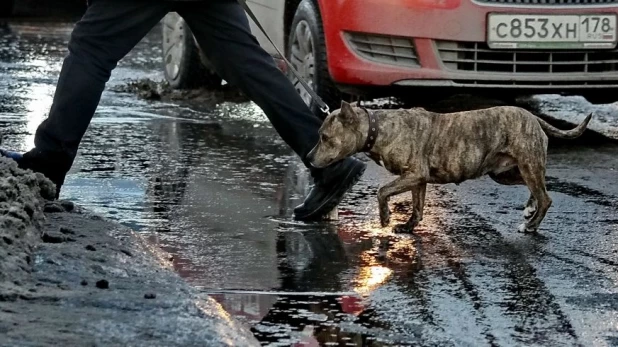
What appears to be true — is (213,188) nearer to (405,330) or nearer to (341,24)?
(341,24)

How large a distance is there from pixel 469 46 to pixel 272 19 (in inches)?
72.4

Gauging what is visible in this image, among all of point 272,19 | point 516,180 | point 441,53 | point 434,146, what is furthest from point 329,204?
point 272,19

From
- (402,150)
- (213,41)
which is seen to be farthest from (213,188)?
(402,150)

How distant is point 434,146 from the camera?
19.3 ft

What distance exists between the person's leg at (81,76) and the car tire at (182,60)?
15.2ft

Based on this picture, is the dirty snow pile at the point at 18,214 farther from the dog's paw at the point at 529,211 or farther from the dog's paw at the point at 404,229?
the dog's paw at the point at 529,211

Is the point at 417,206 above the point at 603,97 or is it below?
above

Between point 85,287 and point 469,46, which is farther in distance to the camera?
point 469,46

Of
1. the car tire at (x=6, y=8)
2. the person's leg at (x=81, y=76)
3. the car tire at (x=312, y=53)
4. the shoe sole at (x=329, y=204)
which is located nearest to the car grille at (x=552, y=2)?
the car tire at (x=312, y=53)

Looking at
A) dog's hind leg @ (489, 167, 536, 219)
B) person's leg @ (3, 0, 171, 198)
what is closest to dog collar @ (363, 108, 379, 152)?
dog's hind leg @ (489, 167, 536, 219)

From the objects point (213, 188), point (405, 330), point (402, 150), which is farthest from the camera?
point (213, 188)

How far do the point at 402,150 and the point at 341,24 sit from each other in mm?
2509

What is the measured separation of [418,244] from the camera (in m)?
5.64

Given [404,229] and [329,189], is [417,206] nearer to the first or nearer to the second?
[404,229]
